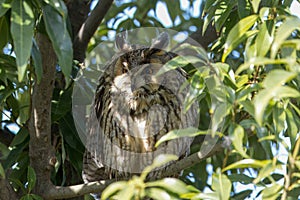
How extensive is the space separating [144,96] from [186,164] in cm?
61

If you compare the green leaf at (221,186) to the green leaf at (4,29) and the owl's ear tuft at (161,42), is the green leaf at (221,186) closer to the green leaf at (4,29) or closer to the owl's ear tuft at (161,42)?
the green leaf at (4,29)

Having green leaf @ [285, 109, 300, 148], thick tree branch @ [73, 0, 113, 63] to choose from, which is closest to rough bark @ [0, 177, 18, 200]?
green leaf @ [285, 109, 300, 148]

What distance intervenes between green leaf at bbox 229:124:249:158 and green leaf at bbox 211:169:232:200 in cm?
9

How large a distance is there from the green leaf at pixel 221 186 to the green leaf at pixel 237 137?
86mm

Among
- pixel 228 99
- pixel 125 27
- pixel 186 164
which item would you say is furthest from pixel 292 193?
Result: pixel 125 27

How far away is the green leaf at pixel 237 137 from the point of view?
5.39 ft

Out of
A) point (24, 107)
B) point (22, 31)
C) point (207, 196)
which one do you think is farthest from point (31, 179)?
point (207, 196)

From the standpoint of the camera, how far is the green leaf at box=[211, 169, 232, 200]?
166 centimetres

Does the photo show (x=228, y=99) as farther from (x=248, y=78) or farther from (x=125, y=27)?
(x=125, y=27)

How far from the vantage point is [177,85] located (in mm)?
2777

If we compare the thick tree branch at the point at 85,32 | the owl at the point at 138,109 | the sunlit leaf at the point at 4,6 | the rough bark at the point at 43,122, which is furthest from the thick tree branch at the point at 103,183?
the thick tree branch at the point at 85,32

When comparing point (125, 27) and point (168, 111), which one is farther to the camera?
point (125, 27)

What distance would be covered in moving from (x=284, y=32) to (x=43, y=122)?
109cm

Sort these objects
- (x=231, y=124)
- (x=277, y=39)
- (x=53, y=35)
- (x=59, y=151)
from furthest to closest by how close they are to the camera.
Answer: (x=59, y=151) → (x=53, y=35) → (x=231, y=124) → (x=277, y=39)
